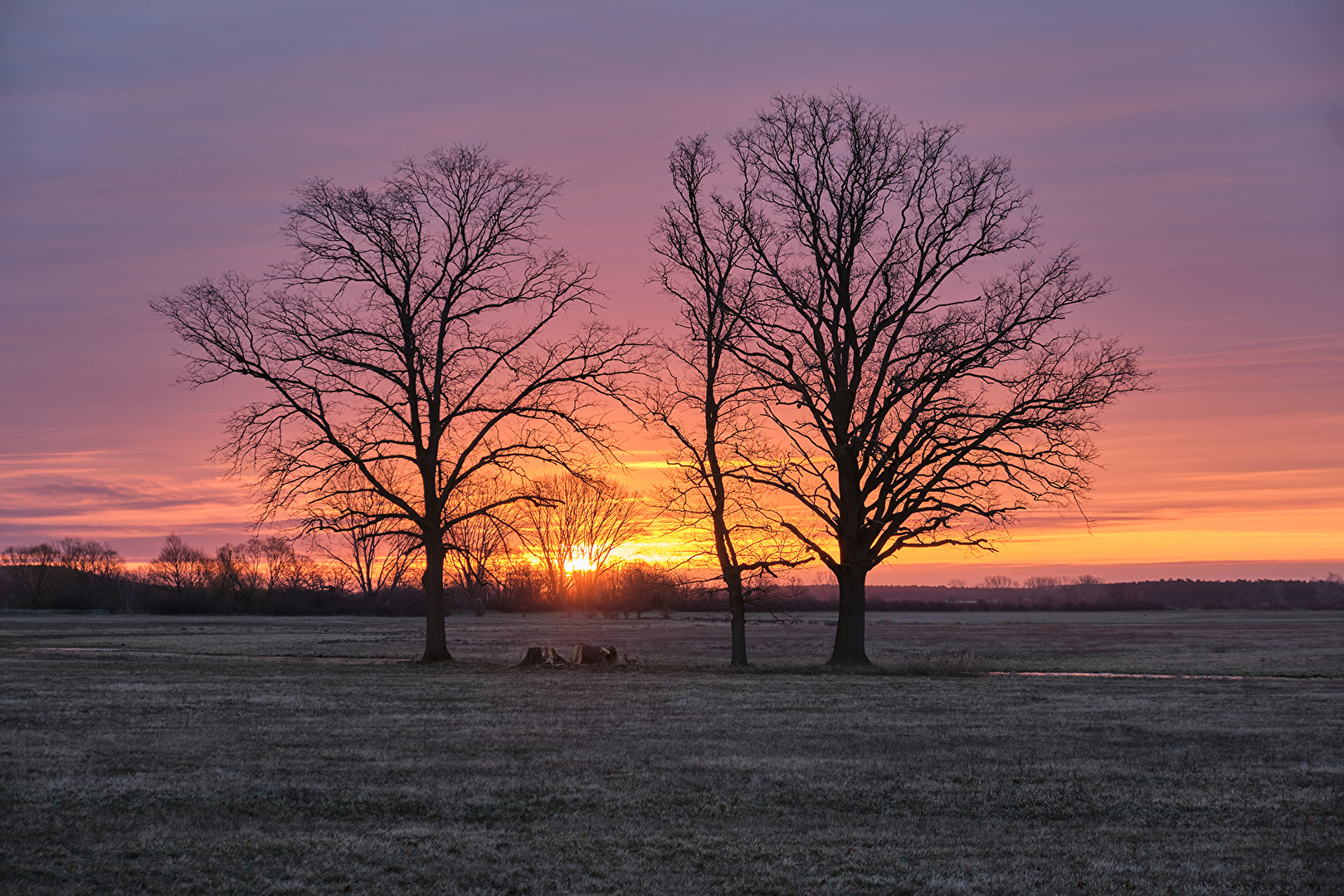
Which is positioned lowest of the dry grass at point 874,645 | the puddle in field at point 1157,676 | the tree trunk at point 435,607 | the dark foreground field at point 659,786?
the dry grass at point 874,645

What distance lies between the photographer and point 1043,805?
1289 centimetres

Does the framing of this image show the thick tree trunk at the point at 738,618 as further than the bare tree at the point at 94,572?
No

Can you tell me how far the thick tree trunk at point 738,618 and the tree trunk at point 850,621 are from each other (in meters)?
2.85

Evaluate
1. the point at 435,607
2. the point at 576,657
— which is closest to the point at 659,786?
the point at 576,657

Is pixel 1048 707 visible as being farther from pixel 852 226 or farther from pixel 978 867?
pixel 852 226

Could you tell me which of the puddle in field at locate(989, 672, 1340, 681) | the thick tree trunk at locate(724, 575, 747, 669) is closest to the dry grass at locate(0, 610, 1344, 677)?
the thick tree trunk at locate(724, 575, 747, 669)

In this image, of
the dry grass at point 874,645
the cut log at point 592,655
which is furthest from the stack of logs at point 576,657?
the dry grass at point 874,645

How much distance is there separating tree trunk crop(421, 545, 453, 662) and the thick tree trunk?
958 centimetres

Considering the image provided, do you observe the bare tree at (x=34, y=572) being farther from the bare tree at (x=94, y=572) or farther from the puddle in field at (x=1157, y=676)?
the puddle in field at (x=1157, y=676)

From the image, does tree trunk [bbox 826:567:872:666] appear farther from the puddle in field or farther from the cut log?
the cut log

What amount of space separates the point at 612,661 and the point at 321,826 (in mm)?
23190

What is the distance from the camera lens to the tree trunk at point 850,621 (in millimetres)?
34312

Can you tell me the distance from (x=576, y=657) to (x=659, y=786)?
68.5 ft

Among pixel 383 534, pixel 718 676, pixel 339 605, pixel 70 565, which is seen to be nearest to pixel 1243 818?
pixel 718 676
